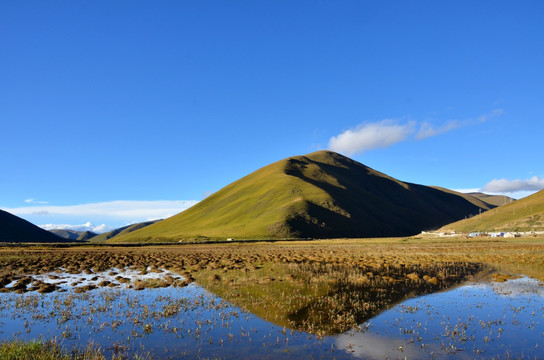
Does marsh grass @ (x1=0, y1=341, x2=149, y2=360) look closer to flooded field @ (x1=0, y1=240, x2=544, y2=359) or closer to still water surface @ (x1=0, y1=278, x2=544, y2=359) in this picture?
flooded field @ (x1=0, y1=240, x2=544, y2=359)

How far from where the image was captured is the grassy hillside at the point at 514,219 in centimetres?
13962

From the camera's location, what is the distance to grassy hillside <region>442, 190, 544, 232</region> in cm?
13962

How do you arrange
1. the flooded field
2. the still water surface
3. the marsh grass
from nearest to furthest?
1. the marsh grass
2. the still water surface
3. the flooded field

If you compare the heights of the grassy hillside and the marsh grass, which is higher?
the grassy hillside

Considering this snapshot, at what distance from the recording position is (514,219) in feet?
505

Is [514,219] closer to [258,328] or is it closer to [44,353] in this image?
[258,328]

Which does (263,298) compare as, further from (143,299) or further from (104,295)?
(104,295)

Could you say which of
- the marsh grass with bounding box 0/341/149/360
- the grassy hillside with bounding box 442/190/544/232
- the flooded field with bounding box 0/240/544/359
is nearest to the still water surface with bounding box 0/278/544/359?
the flooded field with bounding box 0/240/544/359

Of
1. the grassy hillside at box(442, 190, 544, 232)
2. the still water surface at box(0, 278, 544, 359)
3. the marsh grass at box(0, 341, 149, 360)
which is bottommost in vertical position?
the still water surface at box(0, 278, 544, 359)

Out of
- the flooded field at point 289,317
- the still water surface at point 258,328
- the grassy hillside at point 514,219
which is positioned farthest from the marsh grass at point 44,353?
the grassy hillside at point 514,219

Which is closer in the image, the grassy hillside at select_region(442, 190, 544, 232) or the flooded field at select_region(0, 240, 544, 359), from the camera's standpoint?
the flooded field at select_region(0, 240, 544, 359)

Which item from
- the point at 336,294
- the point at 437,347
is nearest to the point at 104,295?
the point at 336,294

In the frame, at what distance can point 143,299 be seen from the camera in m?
20.7

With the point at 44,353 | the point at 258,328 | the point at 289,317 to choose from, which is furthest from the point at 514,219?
the point at 44,353
